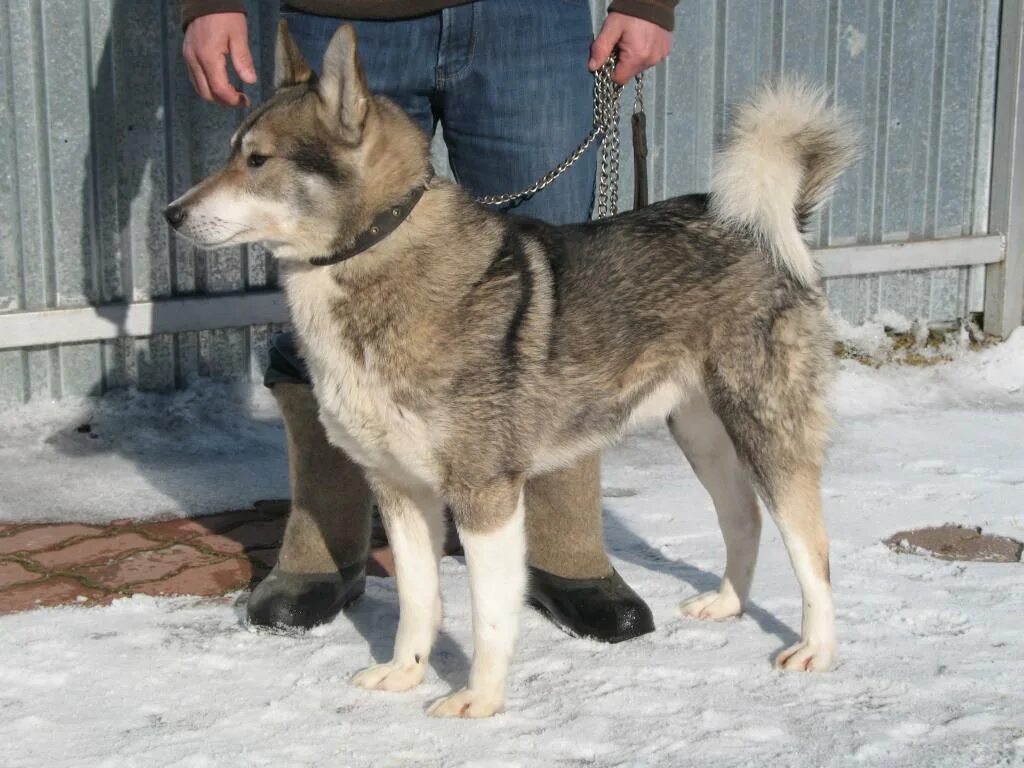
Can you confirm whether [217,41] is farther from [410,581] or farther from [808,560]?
[808,560]

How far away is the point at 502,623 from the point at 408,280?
72 centimetres

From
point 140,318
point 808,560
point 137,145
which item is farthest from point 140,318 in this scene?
point 808,560

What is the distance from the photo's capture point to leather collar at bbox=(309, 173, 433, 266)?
9.24 ft

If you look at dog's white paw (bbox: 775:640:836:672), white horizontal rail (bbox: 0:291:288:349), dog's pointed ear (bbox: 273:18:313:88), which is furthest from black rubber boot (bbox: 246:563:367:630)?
white horizontal rail (bbox: 0:291:288:349)

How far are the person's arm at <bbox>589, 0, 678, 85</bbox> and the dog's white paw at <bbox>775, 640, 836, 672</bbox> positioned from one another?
4.55ft

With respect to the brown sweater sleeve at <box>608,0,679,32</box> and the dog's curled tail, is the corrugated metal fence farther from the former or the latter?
the dog's curled tail

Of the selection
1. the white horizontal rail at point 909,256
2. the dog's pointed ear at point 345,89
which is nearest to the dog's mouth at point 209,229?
the dog's pointed ear at point 345,89

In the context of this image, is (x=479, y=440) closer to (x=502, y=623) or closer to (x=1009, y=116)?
(x=502, y=623)

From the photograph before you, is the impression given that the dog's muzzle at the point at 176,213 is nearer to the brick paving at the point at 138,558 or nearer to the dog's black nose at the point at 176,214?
→ the dog's black nose at the point at 176,214

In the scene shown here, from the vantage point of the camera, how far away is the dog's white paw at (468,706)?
282 centimetres

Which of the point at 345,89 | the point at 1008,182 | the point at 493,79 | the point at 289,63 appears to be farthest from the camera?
the point at 1008,182

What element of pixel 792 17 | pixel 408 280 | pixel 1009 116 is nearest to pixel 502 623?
pixel 408 280

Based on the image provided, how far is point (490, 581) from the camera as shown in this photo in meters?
2.80

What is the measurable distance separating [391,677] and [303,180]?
41.7 inches
